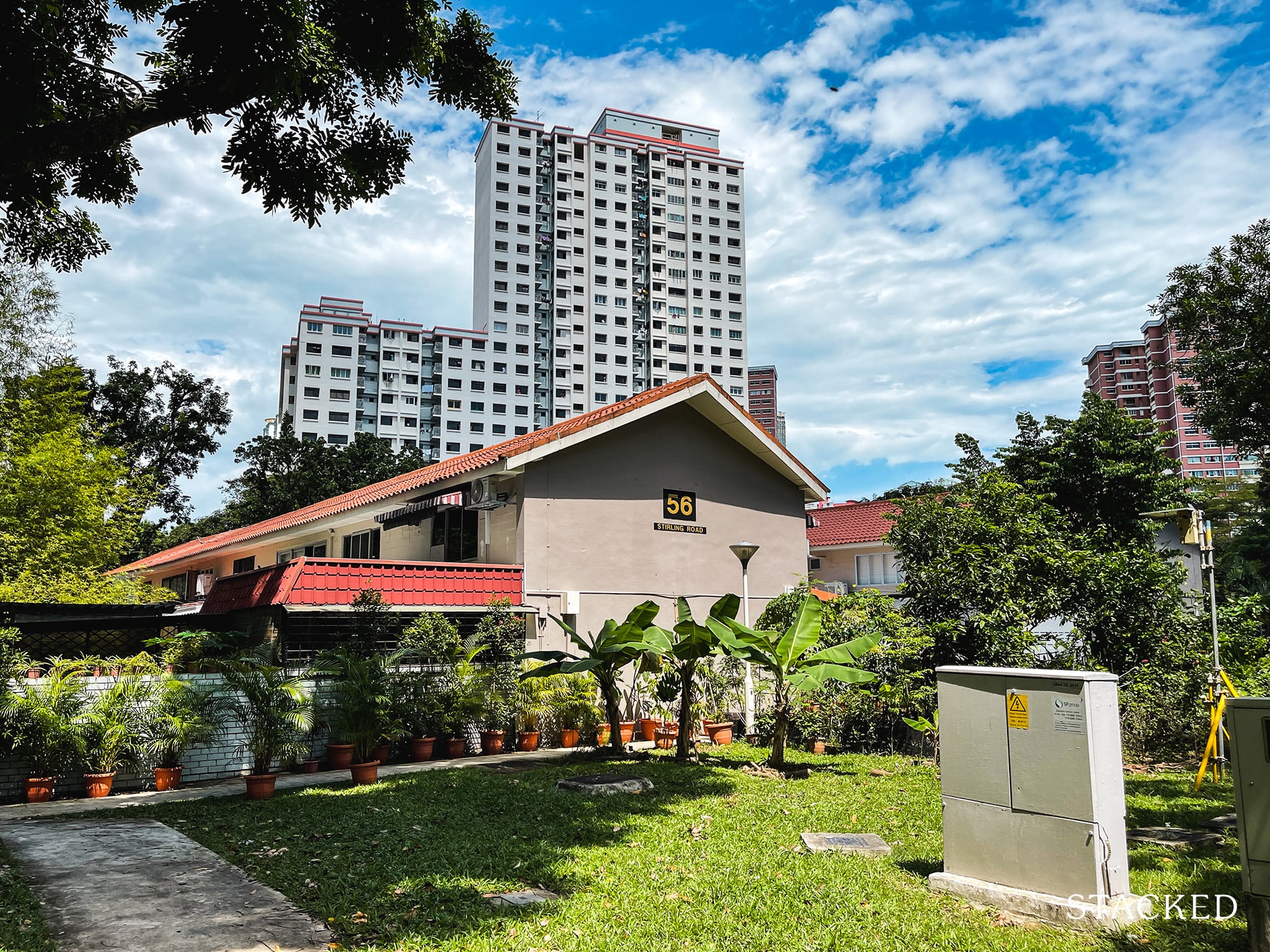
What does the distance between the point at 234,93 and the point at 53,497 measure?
63.1ft

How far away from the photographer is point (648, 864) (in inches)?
295

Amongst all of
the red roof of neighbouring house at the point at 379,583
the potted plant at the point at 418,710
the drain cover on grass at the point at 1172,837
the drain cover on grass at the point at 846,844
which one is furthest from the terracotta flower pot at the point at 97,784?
the drain cover on grass at the point at 1172,837

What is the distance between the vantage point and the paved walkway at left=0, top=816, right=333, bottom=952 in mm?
5633

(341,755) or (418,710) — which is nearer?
(341,755)

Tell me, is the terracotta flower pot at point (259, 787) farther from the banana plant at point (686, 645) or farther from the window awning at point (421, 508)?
the window awning at point (421, 508)

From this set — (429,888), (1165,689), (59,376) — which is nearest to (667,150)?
(59,376)

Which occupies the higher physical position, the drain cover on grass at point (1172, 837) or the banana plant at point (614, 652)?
the banana plant at point (614, 652)

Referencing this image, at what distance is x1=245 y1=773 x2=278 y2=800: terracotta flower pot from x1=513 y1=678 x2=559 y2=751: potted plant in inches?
204

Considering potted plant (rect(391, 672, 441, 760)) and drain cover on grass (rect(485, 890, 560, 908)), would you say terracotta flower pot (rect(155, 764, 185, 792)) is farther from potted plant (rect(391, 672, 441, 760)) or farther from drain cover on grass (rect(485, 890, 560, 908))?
drain cover on grass (rect(485, 890, 560, 908))

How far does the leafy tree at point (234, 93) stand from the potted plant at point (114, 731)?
6396 mm

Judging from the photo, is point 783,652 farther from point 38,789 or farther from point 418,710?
point 38,789

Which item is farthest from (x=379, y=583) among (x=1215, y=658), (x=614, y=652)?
(x=1215, y=658)

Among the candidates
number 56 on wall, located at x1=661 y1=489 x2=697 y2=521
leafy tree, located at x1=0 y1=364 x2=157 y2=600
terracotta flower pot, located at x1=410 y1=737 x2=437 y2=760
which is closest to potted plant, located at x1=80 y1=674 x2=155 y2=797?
terracotta flower pot, located at x1=410 y1=737 x2=437 y2=760

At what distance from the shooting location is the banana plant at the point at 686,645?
12.9 m
